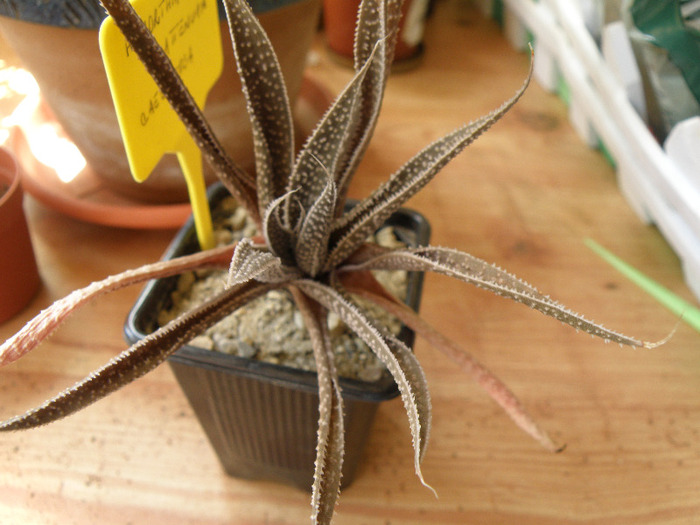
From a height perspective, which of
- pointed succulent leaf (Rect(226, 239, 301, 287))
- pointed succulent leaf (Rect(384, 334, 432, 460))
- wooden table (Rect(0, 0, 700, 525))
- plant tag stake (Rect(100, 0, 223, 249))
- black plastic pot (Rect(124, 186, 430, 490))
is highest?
plant tag stake (Rect(100, 0, 223, 249))

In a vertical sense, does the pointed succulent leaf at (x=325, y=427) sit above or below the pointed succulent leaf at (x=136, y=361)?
below

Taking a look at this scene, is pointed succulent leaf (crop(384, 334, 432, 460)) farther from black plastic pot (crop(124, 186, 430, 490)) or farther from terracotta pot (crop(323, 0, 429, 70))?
terracotta pot (crop(323, 0, 429, 70))

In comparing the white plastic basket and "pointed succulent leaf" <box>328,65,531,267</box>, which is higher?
"pointed succulent leaf" <box>328,65,531,267</box>

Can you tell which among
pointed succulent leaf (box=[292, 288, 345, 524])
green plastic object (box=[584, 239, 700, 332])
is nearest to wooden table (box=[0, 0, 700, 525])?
green plastic object (box=[584, 239, 700, 332])

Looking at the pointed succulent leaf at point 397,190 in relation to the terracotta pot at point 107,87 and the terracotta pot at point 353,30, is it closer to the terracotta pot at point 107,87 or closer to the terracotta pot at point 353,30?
the terracotta pot at point 107,87

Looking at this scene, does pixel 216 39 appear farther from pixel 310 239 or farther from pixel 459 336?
pixel 459 336

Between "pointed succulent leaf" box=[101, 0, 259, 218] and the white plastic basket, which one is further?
the white plastic basket

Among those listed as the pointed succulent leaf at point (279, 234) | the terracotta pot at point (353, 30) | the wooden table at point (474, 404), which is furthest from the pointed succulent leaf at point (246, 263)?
the terracotta pot at point (353, 30)
